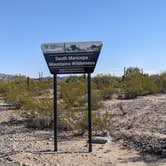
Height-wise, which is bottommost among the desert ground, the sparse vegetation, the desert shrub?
the desert ground

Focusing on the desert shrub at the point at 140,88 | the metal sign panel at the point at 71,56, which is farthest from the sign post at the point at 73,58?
the desert shrub at the point at 140,88

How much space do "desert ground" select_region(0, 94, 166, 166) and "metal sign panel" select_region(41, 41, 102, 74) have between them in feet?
7.51

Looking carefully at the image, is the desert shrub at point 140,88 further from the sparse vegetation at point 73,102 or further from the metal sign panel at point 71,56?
the metal sign panel at point 71,56

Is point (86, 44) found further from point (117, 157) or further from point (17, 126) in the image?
point (17, 126)

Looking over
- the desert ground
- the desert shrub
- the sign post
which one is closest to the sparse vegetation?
the desert shrub

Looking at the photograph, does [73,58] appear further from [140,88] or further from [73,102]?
[140,88]

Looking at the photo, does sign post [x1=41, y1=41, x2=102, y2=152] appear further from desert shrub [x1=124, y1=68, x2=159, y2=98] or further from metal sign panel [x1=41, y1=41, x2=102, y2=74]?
desert shrub [x1=124, y1=68, x2=159, y2=98]

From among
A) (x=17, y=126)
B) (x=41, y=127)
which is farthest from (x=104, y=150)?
(x=17, y=126)

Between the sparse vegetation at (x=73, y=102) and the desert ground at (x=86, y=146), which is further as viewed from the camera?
the sparse vegetation at (x=73, y=102)

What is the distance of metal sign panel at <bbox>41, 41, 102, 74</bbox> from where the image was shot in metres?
15.1

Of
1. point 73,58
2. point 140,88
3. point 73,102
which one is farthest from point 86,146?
point 140,88

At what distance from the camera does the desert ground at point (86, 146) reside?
13.7 metres

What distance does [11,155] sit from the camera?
14.6 metres

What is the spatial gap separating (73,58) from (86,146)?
2.67m
